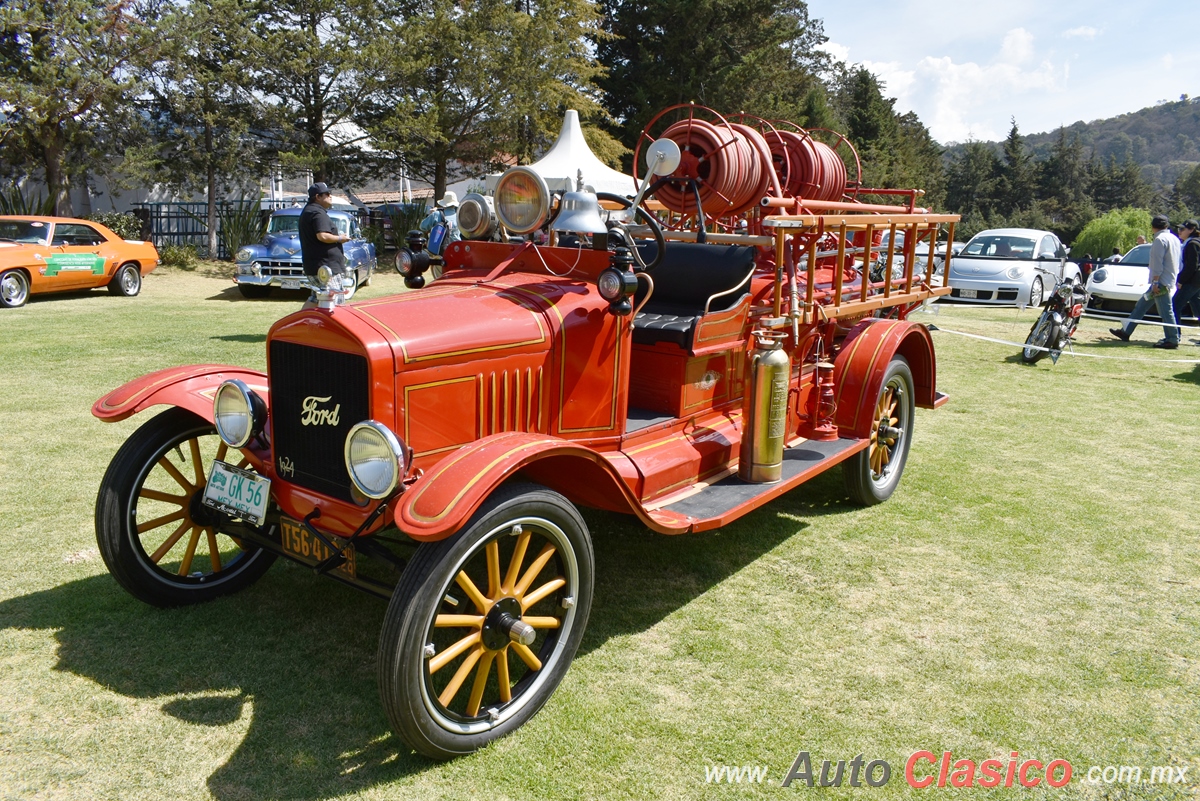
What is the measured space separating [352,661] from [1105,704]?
9.30ft

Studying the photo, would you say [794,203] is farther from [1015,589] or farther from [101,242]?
[101,242]

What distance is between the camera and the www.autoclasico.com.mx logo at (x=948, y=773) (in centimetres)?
270

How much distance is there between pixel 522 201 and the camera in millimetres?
3670

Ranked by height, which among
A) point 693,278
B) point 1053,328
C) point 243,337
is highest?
point 693,278

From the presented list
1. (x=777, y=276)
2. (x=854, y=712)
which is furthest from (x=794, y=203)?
(x=854, y=712)

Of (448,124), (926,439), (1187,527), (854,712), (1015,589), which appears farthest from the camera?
(448,124)

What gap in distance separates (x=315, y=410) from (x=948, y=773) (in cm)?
252

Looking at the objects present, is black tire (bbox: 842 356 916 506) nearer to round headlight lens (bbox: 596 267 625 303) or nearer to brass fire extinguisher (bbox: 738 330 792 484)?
brass fire extinguisher (bbox: 738 330 792 484)

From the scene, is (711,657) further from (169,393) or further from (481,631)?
(169,393)

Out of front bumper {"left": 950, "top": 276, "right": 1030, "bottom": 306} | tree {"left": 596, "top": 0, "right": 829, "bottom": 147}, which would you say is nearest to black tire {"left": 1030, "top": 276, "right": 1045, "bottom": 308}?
front bumper {"left": 950, "top": 276, "right": 1030, "bottom": 306}

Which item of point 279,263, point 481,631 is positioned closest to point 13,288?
point 279,263

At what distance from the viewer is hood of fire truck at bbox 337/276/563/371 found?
2.99 meters

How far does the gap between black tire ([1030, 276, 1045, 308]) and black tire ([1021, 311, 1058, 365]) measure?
5.22m

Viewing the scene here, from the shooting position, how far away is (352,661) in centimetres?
327
